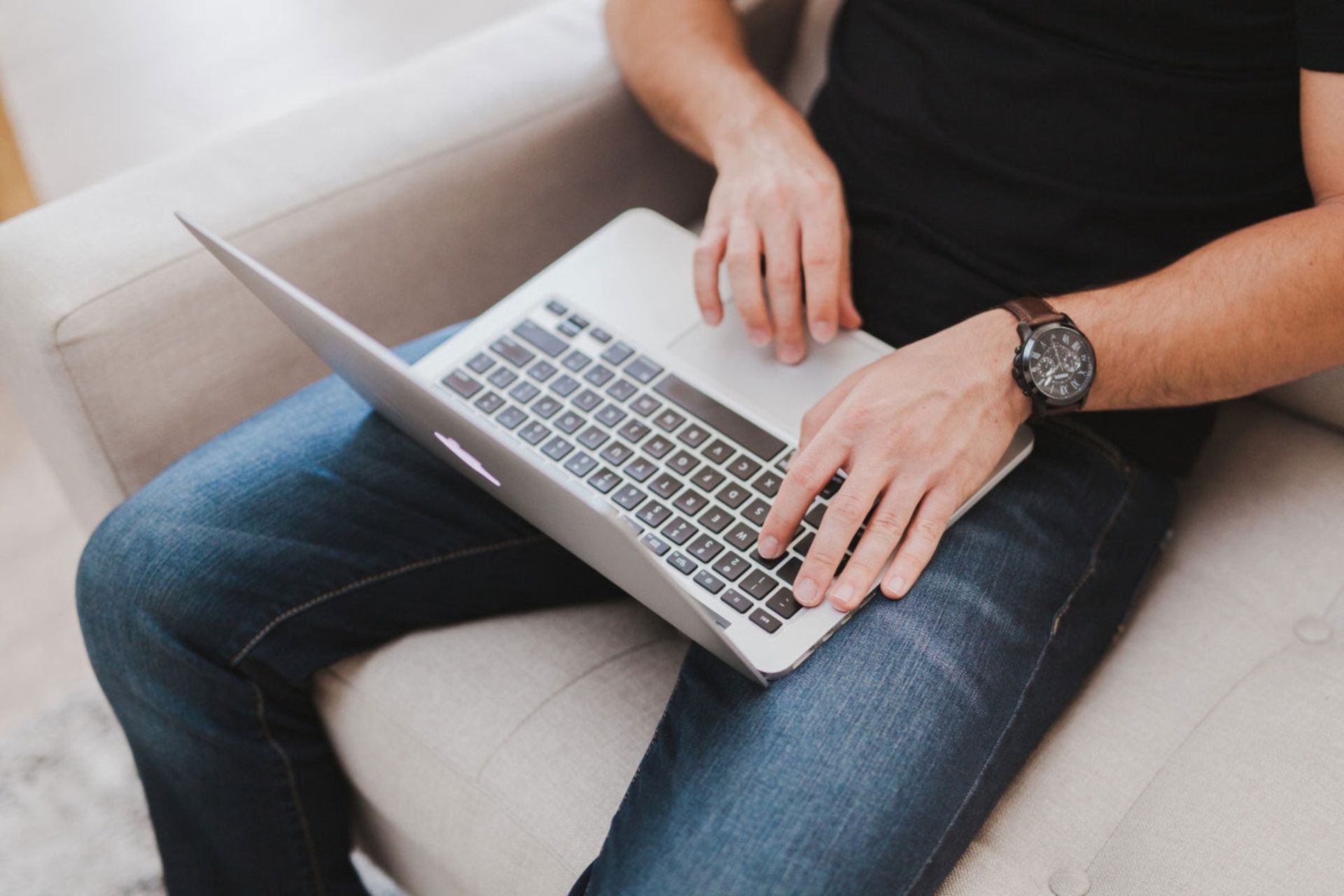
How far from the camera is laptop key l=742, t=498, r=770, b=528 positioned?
0.80 m

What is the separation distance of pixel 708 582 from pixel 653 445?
0.13 meters

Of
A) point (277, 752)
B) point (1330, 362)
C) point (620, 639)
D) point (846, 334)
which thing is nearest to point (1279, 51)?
point (1330, 362)

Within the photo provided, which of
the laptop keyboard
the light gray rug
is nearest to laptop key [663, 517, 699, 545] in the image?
the laptop keyboard

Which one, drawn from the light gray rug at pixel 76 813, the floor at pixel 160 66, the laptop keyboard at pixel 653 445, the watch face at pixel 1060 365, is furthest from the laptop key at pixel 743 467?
the floor at pixel 160 66

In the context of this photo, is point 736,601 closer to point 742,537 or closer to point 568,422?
point 742,537

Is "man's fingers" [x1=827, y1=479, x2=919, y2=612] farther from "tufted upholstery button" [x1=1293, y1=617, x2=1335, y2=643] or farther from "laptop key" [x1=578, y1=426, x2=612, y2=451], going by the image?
"tufted upholstery button" [x1=1293, y1=617, x2=1335, y2=643]

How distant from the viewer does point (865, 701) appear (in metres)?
0.73

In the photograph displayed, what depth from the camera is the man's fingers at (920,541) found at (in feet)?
2.50

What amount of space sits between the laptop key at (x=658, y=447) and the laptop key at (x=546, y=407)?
0.08m

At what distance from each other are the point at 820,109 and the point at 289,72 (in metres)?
1.53

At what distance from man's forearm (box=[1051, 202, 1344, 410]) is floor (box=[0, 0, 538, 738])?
1661mm

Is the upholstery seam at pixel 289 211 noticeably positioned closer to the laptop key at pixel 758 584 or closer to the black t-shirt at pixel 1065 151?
the black t-shirt at pixel 1065 151

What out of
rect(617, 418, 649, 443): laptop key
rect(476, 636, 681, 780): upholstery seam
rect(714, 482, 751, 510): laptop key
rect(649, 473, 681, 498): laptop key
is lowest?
rect(476, 636, 681, 780): upholstery seam

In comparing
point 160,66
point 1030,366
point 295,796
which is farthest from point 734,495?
point 160,66
